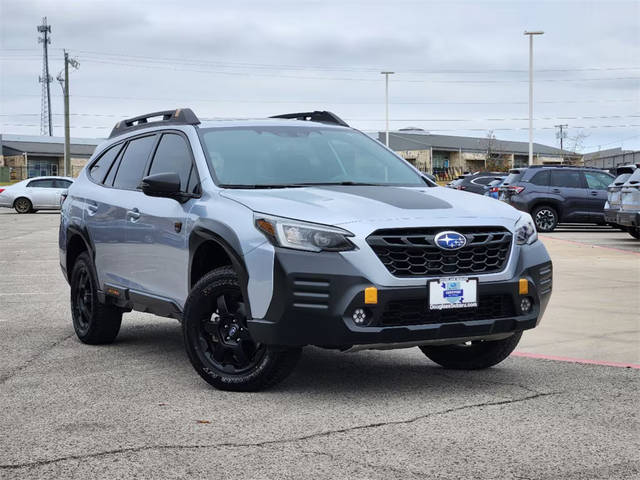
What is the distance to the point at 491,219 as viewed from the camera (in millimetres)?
5996

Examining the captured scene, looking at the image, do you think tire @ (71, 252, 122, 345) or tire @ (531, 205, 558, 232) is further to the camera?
tire @ (531, 205, 558, 232)

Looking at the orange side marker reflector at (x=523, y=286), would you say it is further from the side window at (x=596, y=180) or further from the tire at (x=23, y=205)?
the tire at (x=23, y=205)

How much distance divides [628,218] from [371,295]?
49.8ft

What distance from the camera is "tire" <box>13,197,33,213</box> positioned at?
38.2 metres

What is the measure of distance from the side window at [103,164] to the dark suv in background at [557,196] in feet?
58.8

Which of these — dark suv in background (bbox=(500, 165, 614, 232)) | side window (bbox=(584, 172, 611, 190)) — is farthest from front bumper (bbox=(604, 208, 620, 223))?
side window (bbox=(584, 172, 611, 190))

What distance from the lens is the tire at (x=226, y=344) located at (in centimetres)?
590

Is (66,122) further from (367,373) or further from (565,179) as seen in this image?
(367,373)

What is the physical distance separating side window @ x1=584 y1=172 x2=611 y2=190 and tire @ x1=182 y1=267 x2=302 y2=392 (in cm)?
2109

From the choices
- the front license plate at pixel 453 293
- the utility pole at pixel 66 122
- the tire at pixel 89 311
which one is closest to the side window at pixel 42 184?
the utility pole at pixel 66 122

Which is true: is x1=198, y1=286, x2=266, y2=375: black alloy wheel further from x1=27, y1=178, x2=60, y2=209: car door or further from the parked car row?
x1=27, y1=178, x2=60, y2=209: car door

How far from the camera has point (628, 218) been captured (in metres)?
19.5

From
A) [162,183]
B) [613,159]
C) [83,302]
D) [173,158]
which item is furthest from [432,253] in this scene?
[613,159]

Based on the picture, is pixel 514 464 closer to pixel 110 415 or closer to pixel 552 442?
pixel 552 442
